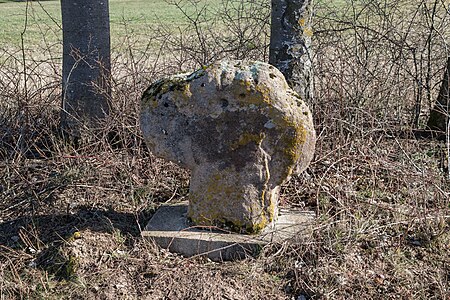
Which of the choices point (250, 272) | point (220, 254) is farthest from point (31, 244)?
point (250, 272)

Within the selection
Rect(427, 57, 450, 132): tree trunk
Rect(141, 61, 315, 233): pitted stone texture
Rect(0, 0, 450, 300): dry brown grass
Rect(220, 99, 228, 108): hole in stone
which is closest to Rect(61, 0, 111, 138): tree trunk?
Rect(0, 0, 450, 300): dry brown grass

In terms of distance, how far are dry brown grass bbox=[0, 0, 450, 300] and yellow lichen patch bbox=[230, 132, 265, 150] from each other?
2.51 ft

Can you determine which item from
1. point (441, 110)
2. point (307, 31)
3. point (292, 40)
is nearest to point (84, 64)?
point (292, 40)

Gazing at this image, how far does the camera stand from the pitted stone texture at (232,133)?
3623mm

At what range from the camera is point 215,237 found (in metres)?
3.81

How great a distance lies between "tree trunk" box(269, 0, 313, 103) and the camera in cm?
475

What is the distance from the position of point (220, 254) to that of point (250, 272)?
0.30 metres

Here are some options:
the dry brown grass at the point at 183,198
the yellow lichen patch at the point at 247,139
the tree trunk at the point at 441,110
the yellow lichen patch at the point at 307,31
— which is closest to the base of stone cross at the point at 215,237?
the dry brown grass at the point at 183,198

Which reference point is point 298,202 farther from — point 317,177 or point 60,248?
point 60,248

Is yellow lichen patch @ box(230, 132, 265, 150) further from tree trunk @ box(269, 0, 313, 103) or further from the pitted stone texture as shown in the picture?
tree trunk @ box(269, 0, 313, 103)

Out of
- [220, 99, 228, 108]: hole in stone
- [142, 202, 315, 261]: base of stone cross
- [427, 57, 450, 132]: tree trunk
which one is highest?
[220, 99, 228, 108]: hole in stone

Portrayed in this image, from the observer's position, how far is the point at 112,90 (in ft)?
18.3

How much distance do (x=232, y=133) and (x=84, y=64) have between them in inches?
97.6

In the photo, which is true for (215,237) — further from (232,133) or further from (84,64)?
(84,64)
